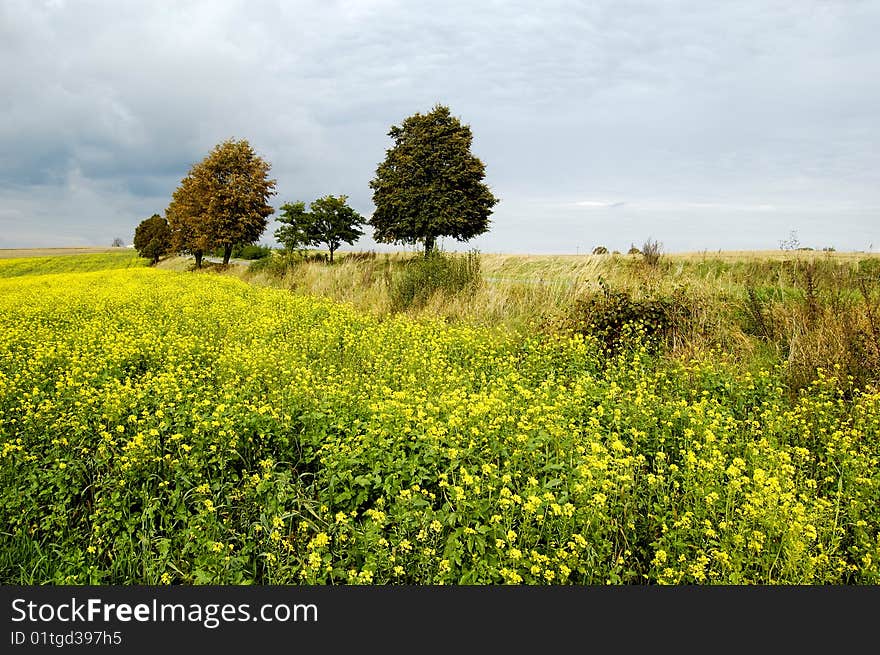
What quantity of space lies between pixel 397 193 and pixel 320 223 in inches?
619

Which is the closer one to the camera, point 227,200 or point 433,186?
point 433,186

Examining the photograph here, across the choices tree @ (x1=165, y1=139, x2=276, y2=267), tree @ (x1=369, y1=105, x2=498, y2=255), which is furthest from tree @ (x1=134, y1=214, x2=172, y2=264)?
tree @ (x1=369, y1=105, x2=498, y2=255)

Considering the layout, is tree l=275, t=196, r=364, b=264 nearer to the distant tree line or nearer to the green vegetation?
the distant tree line

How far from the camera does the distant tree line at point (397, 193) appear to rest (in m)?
37.0

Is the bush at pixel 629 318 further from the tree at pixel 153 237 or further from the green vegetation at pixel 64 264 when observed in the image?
the tree at pixel 153 237

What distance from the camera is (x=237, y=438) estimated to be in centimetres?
462

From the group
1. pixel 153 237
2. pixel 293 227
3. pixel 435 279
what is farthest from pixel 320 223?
pixel 435 279

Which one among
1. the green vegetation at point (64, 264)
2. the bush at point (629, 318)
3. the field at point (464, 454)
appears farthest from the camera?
the green vegetation at point (64, 264)

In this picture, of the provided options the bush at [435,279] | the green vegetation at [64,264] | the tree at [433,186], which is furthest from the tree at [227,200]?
the bush at [435,279]

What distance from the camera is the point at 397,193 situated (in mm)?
37469

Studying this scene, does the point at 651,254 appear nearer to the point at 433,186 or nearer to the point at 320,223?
the point at 433,186

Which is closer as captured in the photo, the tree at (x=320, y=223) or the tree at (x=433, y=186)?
the tree at (x=433, y=186)

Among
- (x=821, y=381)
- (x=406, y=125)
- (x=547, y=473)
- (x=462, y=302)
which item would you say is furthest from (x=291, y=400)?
(x=406, y=125)

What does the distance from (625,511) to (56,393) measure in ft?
21.0
